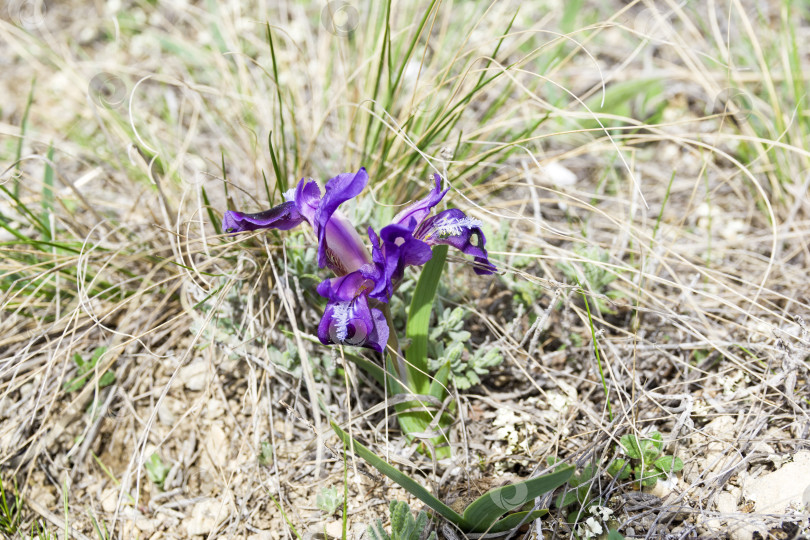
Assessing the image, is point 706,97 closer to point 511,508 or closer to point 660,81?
point 660,81

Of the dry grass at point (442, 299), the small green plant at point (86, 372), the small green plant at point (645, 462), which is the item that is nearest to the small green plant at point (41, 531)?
the dry grass at point (442, 299)

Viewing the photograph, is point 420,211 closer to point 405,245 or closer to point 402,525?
point 405,245

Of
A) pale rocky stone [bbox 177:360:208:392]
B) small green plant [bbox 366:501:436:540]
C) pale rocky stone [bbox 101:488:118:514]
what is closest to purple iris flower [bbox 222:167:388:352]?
small green plant [bbox 366:501:436:540]

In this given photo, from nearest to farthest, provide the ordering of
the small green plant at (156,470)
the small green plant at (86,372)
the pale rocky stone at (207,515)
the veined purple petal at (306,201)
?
the veined purple petal at (306,201), the pale rocky stone at (207,515), the small green plant at (156,470), the small green plant at (86,372)

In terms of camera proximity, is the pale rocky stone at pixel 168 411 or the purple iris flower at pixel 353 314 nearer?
the purple iris flower at pixel 353 314

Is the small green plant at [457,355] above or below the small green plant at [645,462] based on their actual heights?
above

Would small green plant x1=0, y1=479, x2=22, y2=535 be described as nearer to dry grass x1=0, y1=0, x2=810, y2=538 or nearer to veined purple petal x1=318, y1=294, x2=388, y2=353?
dry grass x1=0, y1=0, x2=810, y2=538

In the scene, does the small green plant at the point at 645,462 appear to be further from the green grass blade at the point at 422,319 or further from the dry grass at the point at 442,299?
the green grass blade at the point at 422,319

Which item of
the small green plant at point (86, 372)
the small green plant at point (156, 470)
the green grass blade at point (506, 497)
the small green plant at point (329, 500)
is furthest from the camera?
the small green plant at point (86, 372)
